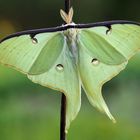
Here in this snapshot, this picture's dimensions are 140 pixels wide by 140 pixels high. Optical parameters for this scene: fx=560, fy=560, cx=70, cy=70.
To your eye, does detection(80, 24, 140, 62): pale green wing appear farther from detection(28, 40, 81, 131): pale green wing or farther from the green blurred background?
the green blurred background

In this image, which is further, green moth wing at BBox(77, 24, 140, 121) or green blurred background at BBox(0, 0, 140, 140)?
green blurred background at BBox(0, 0, 140, 140)

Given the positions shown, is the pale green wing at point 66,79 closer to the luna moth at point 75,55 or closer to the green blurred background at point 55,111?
the luna moth at point 75,55

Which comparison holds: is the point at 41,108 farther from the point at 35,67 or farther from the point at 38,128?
the point at 35,67

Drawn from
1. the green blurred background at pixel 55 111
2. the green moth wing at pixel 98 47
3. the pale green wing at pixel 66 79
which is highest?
the green moth wing at pixel 98 47

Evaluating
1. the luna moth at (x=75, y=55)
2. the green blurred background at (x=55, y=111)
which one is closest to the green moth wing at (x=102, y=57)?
the luna moth at (x=75, y=55)

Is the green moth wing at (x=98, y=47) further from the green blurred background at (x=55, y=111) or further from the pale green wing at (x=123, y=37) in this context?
the green blurred background at (x=55, y=111)

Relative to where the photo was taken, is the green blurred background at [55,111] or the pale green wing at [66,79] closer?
the pale green wing at [66,79]

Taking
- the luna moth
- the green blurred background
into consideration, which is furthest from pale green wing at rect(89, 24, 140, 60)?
the green blurred background

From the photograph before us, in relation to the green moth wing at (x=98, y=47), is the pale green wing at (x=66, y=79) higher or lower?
lower

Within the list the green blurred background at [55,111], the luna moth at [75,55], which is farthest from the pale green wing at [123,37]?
the green blurred background at [55,111]
